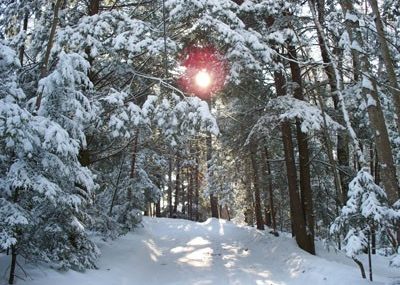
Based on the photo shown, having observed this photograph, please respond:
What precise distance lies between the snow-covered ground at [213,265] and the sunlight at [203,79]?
208 inches

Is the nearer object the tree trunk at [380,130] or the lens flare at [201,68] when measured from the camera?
the tree trunk at [380,130]

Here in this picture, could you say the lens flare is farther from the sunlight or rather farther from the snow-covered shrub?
the snow-covered shrub

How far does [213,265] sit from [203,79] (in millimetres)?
5398

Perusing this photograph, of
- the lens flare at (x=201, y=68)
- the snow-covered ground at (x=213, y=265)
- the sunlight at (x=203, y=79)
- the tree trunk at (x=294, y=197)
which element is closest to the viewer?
the snow-covered ground at (x=213, y=265)

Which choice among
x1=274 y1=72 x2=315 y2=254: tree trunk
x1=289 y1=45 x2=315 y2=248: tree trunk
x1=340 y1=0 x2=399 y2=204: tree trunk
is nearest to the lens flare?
x1=274 y1=72 x2=315 y2=254: tree trunk

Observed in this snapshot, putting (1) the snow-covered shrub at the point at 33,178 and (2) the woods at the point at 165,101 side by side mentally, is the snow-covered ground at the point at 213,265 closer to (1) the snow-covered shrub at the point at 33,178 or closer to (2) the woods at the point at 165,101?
(2) the woods at the point at 165,101

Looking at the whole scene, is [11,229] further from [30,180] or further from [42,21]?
[42,21]

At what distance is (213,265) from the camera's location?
12.2 meters

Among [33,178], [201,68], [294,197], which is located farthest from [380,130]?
[33,178]

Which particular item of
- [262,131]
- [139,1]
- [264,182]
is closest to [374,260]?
[262,131]

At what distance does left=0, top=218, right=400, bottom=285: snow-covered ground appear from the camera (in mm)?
9016

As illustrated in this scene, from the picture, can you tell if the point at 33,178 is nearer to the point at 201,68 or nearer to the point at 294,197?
the point at 201,68

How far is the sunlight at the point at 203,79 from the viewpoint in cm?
1231

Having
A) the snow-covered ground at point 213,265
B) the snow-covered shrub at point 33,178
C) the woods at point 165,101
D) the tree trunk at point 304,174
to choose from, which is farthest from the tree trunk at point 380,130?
the snow-covered shrub at point 33,178
